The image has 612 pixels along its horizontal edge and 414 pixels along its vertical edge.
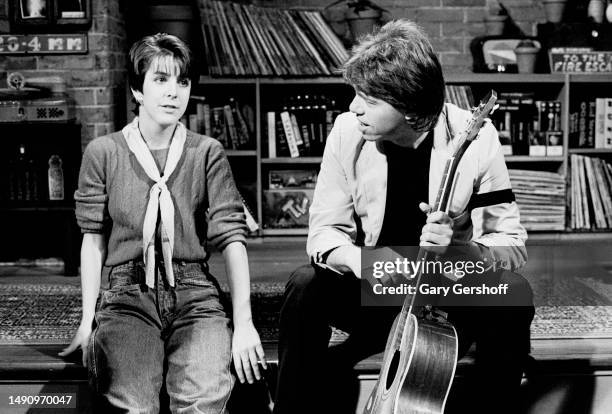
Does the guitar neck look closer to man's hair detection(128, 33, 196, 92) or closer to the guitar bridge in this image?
the guitar bridge

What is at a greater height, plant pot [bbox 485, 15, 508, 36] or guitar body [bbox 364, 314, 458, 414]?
plant pot [bbox 485, 15, 508, 36]

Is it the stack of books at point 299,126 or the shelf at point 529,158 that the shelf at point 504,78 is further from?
the stack of books at point 299,126

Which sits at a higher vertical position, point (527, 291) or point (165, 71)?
point (165, 71)

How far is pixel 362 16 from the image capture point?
4.16m

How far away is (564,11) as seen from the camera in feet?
14.2

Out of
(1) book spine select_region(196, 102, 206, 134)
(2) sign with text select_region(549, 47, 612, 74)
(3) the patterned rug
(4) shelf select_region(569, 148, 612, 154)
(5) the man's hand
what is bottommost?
(3) the patterned rug

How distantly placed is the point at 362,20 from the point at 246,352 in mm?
2553

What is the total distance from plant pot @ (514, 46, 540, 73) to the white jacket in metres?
2.31

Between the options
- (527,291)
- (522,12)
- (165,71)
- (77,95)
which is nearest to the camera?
(527,291)

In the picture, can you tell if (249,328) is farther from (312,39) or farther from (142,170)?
(312,39)

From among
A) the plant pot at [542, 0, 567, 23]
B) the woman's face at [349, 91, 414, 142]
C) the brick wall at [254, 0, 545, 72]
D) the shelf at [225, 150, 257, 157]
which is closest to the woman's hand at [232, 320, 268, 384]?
the woman's face at [349, 91, 414, 142]

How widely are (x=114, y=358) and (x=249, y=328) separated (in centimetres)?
30

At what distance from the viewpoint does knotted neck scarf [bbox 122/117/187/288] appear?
6.52ft

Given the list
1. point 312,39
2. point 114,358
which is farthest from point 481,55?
point 114,358
